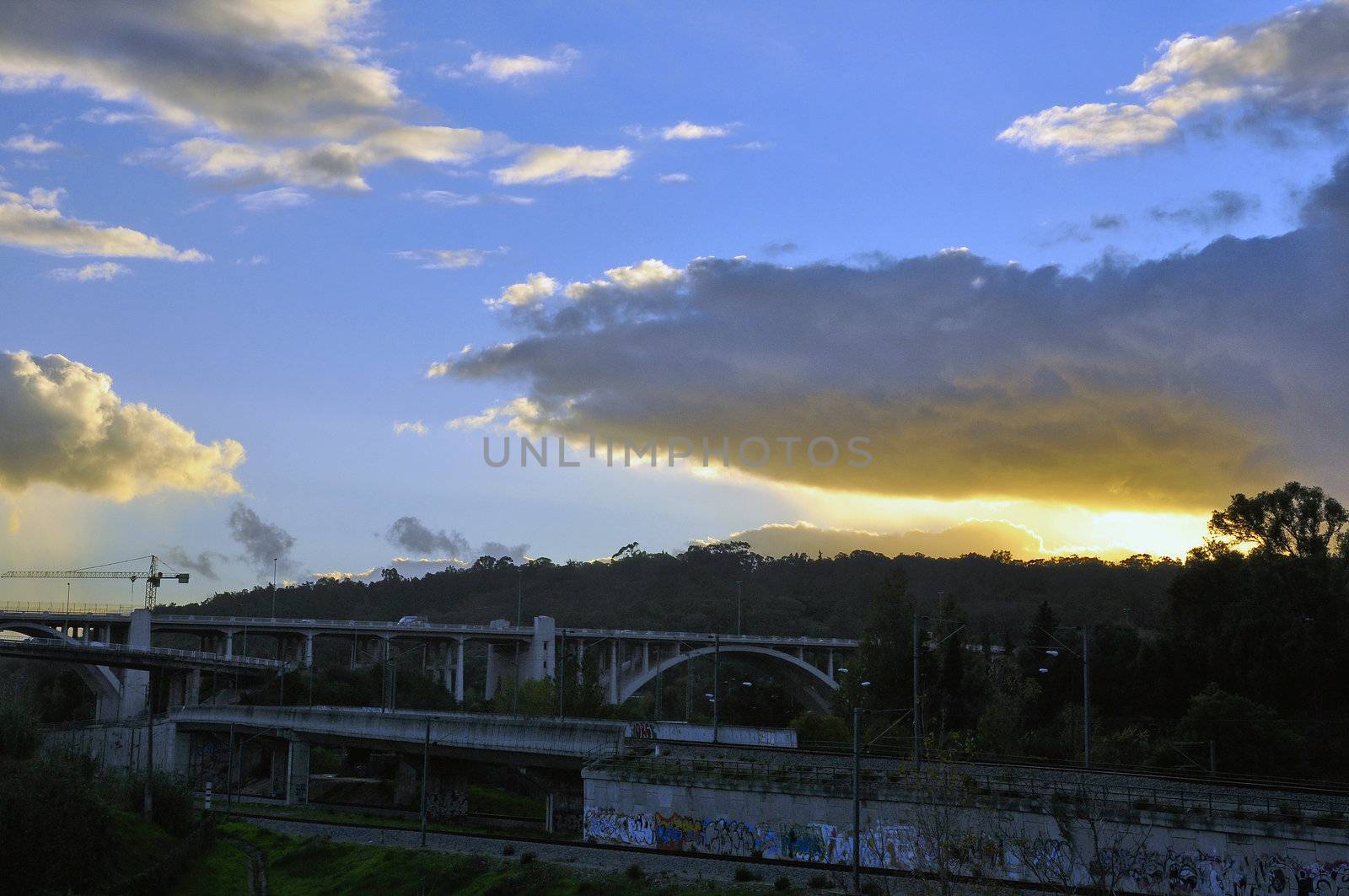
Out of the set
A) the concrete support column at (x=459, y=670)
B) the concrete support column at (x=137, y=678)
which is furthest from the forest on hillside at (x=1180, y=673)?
the concrete support column at (x=137, y=678)

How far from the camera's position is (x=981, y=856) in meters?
43.1

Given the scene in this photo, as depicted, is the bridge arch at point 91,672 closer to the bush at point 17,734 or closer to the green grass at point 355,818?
the green grass at point 355,818

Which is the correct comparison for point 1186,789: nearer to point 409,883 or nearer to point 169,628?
point 409,883

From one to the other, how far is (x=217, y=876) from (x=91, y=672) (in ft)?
258

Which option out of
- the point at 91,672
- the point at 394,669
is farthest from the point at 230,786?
the point at 91,672

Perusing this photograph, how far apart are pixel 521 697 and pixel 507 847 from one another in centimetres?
5459

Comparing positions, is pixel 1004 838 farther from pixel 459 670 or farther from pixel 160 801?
pixel 459 670

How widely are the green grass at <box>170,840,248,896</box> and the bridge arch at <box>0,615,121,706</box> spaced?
72.0m

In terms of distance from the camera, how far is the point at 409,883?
5028 cm

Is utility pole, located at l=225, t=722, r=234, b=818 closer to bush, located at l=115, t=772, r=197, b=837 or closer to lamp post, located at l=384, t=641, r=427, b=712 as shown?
bush, located at l=115, t=772, r=197, b=837

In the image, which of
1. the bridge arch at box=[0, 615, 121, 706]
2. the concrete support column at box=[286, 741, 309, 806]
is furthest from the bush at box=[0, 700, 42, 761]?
the bridge arch at box=[0, 615, 121, 706]

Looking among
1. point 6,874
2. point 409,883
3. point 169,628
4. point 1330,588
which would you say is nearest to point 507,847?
point 409,883

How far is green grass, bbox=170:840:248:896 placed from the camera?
51688mm

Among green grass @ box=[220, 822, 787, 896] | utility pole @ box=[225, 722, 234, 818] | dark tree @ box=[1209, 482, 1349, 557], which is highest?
dark tree @ box=[1209, 482, 1349, 557]
